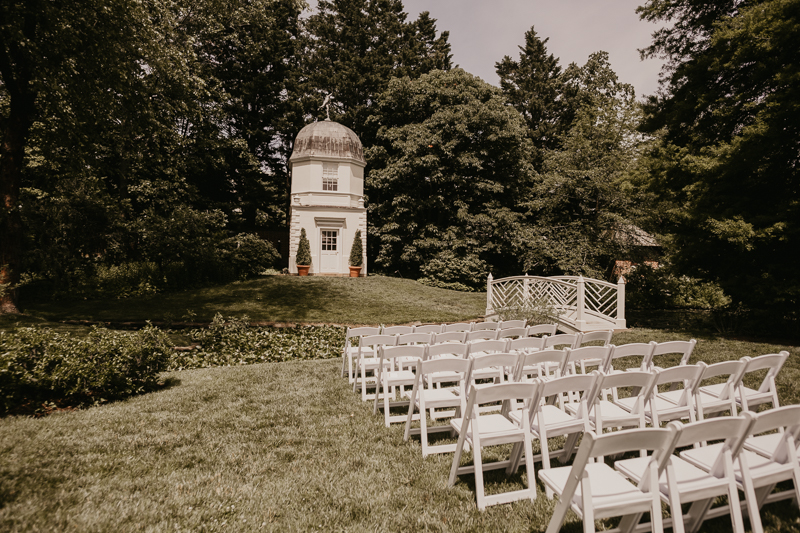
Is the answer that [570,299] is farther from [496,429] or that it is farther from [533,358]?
[496,429]

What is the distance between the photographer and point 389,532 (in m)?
2.72

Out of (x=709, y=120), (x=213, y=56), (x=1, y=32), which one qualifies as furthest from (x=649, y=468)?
(x=213, y=56)

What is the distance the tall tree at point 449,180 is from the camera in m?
24.1

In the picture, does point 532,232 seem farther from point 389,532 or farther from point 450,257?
point 389,532

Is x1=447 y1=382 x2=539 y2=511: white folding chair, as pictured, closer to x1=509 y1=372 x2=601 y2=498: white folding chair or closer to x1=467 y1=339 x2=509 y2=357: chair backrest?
x1=509 y1=372 x2=601 y2=498: white folding chair

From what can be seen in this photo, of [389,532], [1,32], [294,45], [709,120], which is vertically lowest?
[389,532]

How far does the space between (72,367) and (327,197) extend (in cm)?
1990

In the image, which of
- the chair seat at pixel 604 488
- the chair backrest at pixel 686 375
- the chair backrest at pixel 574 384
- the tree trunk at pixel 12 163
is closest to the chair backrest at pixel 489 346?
the chair backrest at pixel 574 384

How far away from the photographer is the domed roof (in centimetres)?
2456

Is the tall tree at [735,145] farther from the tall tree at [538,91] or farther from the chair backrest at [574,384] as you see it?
the tall tree at [538,91]

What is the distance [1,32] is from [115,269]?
8.92 meters

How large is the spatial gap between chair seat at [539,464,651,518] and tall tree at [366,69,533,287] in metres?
20.2

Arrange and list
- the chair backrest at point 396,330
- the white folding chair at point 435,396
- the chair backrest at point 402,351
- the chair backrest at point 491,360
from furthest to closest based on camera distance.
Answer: the chair backrest at point 396,330 → the chair backrest at point 402,351 → the chair backrest at point 491,360 → the white folding chair at point 435,396

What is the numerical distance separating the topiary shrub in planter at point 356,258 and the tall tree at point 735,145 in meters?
15.0
